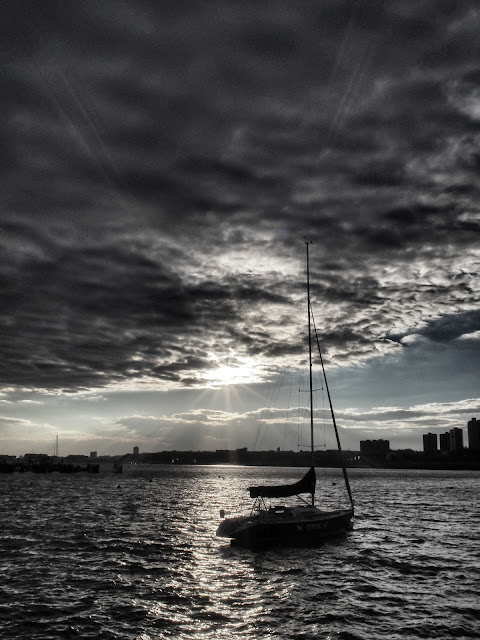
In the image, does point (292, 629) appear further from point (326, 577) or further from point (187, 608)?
point (326, 577)

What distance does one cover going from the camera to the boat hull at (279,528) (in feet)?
115

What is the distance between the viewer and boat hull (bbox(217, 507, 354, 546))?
3517cm

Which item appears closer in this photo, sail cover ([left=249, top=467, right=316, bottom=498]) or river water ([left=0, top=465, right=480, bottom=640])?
river water ([left=0, top=465, right=480, bottom=640])

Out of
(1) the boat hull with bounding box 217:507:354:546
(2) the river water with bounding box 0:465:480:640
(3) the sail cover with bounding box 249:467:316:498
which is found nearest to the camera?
(2) the river water with bounding box 0:465:480:640

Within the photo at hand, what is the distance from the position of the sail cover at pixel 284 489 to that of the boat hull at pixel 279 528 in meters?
1.24

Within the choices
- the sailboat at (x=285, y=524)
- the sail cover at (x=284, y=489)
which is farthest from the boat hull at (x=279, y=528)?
the sail cover at (x=284, y=489)

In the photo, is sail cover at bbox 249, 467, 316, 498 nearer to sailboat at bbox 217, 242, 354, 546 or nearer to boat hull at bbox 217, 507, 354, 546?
sailboat at bbox 217, 242, 354, 546

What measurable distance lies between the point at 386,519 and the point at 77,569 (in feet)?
124

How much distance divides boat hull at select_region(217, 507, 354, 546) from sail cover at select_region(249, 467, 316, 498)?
124 cm

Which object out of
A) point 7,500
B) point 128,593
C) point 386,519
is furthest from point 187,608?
point 7,500

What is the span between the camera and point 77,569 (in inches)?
1115

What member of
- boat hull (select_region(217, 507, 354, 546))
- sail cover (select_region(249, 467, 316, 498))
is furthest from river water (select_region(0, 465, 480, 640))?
sail cover (select_region(249, 467, 316, 498))

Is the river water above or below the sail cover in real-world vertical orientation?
below

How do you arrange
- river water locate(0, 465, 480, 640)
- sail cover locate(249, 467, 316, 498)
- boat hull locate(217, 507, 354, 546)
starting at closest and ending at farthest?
river water locate(0, 465, 480, 640) → boat hull locate(217, 507, 354, 546) → sail cover locate(249, 467, 316, 498)
